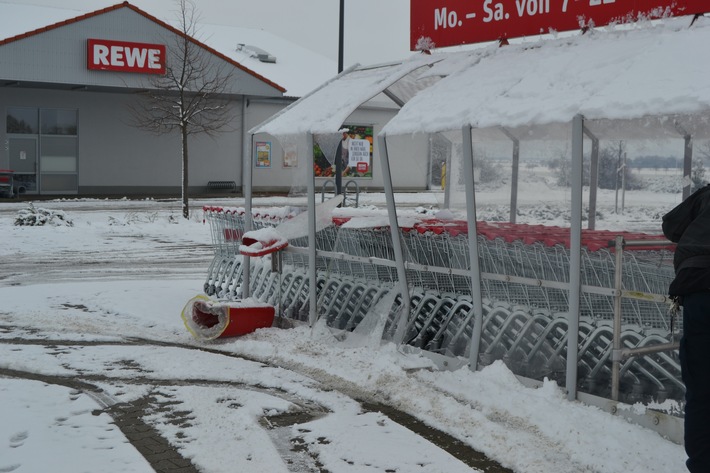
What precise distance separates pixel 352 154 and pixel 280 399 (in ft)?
47.1

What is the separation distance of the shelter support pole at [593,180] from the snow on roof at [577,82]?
2.19 feet

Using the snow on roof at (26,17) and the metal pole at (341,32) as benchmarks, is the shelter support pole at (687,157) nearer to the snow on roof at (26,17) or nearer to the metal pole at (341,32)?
the metal pole at (341,32)

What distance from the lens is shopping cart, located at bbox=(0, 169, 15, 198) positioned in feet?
96.8

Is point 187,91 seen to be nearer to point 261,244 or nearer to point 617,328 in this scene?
point 261,244

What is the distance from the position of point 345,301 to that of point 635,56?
364 cm

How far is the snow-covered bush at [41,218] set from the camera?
63.7 ft

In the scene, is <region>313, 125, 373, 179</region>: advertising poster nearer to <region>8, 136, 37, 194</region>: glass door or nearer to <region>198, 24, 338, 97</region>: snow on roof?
<region>198, 24, 338, 97</region>: snow on roof

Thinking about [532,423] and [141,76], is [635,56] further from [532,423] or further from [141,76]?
[141,76]

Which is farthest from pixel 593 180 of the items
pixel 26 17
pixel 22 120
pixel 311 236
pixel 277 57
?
pixel 277 57

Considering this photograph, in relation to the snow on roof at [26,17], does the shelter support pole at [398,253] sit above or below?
below

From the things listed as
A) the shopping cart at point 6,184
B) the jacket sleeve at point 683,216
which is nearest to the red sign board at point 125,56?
the shopping cart at point 6,184

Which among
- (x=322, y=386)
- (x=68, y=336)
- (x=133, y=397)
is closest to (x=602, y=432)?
(x=322, y=386)

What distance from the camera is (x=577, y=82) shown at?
6.08 meters

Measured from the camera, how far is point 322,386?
664 centimetres
